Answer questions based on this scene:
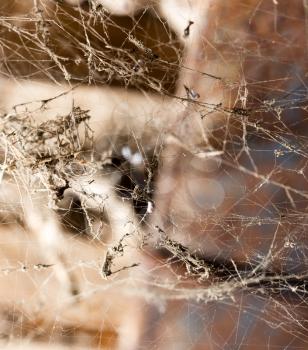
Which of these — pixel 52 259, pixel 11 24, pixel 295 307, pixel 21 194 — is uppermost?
pixel 11 24

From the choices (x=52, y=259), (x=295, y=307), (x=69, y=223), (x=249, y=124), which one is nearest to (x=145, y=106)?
(x=249, y=124)

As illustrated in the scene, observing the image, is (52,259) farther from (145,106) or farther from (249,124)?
(249,124)

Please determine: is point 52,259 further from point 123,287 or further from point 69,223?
point 123,287

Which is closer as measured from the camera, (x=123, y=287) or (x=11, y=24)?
(x=11, y=24)

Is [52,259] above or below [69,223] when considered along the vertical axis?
below

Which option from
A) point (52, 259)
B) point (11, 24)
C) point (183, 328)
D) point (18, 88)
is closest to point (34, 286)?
point (52, 259)

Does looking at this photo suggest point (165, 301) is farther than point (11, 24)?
Yes
